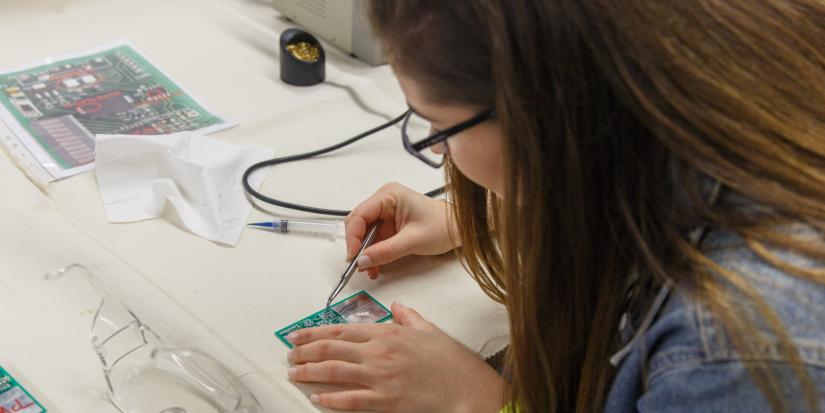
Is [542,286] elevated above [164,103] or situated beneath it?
elevated above

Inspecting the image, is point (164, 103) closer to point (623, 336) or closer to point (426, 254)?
point (426, 254)

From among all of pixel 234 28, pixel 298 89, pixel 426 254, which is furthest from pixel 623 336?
pixel 234 28

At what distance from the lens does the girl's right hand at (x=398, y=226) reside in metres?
0.93

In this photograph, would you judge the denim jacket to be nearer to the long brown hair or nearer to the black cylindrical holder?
the long brown hair

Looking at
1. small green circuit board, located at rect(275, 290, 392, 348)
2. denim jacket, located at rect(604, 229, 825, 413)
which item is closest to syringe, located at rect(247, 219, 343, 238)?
small green circuit board, located at rect(275, 290, 392, 348)

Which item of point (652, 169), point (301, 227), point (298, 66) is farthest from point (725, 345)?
point (298, 66)

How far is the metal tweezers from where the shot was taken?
0.90 m

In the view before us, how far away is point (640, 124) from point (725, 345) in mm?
158

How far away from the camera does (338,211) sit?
1.03 metres

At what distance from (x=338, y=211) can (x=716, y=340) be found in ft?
1.88

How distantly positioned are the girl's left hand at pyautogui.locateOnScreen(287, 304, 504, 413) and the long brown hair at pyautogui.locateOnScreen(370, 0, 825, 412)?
0.62 feet

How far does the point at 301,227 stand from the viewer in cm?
101

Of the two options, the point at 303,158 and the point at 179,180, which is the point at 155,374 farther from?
the point at 303,158

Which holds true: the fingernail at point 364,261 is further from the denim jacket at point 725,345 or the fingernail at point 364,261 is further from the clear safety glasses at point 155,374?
the denim jacket at point 725,345
